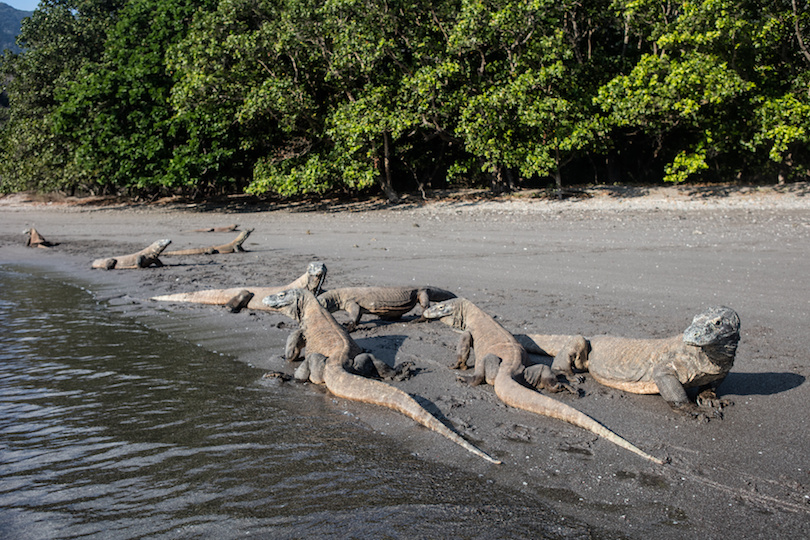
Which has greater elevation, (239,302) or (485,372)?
(239,302)

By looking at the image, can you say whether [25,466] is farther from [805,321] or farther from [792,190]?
[792,190]

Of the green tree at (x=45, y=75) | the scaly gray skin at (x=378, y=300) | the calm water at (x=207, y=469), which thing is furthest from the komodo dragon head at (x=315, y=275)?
the green tree at (x=45, y=75)

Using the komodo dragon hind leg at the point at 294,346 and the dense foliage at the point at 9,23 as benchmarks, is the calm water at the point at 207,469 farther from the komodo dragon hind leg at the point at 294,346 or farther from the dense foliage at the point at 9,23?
the dense foliage at the point at 9,23

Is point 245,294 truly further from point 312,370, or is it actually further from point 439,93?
point 439,93

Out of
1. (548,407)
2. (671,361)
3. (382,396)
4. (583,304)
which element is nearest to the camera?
(548,407)

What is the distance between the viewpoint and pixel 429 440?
4.00 meters

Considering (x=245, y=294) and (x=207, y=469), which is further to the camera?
(x=245, y=294)

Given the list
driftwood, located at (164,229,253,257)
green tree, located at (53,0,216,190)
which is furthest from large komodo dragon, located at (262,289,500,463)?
green tree, located at (53,0,216,190)

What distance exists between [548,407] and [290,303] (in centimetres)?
349

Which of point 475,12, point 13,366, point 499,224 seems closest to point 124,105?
point 475,12

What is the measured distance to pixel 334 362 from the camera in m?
5.36

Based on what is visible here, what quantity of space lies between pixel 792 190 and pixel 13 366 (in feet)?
60.8

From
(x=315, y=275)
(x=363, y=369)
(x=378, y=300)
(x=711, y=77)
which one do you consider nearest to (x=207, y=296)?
(x=315, y=275)

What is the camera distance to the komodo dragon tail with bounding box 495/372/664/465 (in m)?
3.76
